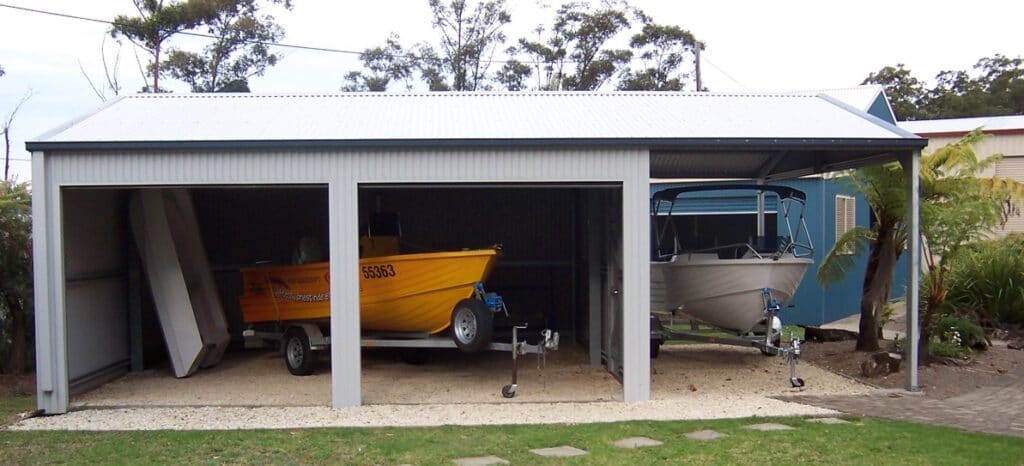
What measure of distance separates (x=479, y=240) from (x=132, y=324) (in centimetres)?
505

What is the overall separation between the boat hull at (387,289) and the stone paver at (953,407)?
3775 mm

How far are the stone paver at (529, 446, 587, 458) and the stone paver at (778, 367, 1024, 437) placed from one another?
297cm

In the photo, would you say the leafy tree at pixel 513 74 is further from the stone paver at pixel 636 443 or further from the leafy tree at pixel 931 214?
the stone paver at pixel 636 443

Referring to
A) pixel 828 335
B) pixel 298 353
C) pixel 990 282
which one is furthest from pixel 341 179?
pixel 990 282

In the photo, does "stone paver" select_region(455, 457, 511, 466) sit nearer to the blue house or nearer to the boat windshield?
the boat windshield

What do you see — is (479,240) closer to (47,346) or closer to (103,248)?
(103,248)

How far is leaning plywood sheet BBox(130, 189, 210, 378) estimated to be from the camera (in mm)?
11047

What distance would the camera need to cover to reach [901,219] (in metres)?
11.6

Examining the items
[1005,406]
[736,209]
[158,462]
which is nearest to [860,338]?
[1005,406]

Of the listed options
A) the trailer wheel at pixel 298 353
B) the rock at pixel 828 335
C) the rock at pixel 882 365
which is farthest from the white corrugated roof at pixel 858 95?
the trailer wheel at pixel 298 353

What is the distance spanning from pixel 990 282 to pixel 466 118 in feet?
27.5

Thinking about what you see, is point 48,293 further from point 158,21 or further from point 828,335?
point 158,21

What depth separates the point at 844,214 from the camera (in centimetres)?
1784

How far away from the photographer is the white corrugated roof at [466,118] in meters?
9.54
